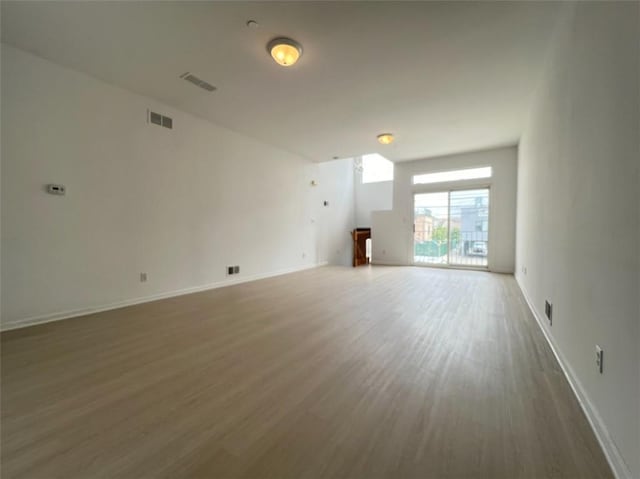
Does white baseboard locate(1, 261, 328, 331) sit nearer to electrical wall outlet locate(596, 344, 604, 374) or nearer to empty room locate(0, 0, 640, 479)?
empty room locate(0, 0, 640, 479)

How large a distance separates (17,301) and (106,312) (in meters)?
0.76

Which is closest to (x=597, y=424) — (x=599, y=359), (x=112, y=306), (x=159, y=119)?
(x=599, y=359)

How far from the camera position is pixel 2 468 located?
43.7 inches

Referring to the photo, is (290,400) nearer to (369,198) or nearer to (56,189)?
(56,189)

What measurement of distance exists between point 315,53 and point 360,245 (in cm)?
707

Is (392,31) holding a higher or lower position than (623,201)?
higher

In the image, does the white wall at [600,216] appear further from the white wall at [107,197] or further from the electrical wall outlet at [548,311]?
the white wall at [107,197]

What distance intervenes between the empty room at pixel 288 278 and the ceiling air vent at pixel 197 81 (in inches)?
1.9

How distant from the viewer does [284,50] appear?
101 inches

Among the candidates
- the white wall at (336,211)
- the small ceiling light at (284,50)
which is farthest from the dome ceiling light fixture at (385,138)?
the small ceiling light at (284,50)

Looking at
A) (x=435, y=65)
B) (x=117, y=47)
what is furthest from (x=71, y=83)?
(x=435, y=65)

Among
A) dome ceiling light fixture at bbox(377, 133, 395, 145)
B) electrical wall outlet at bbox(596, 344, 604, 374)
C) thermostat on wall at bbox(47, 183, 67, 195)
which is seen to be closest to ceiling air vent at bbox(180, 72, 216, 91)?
thermostat on wall at bbox(47, 183, 67, 195)

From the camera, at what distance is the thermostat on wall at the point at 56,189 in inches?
114

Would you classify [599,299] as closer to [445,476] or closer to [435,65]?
[445,476]
